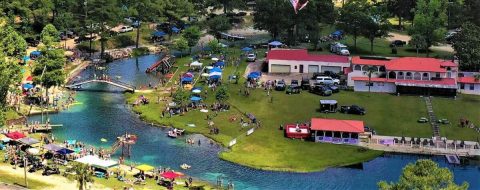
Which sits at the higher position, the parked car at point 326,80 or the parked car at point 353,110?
the parked car at point 326,80

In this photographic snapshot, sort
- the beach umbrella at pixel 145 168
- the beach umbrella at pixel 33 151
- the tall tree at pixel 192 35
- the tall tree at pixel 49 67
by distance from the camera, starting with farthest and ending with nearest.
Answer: the tall tree at pixel 192 35, the tall tree at pixel 49 67, the beach umbrella at pixel 33 151, the beach umbrella at pixel 145 168

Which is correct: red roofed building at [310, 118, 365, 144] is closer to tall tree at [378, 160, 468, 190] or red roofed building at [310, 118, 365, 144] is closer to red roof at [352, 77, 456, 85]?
red roof at [352, 77, 456, 85]

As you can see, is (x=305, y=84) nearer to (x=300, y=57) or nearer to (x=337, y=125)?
(x=300, y=57)

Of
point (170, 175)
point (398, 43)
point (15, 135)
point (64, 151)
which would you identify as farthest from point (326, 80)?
point (15, 135)

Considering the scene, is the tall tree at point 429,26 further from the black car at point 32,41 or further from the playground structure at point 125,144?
the black car at point 32,41

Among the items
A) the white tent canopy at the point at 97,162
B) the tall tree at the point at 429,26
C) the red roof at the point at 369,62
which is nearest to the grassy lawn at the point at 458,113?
the red roof at the point at 369,62

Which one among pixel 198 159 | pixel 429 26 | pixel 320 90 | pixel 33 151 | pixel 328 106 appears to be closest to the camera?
pixel 33 151
